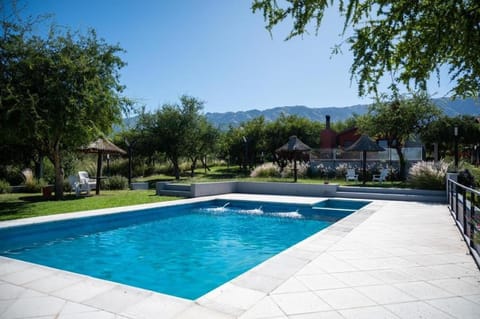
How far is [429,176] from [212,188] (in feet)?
29.0

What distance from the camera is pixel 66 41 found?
11.2 meters

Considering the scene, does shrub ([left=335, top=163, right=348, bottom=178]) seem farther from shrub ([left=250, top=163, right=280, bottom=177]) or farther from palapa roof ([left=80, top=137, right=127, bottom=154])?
palapa roof ([left=80, top=137, right=127, bottom=154])

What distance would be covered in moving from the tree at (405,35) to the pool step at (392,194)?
806 cm

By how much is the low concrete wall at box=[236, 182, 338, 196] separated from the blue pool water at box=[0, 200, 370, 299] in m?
2.20

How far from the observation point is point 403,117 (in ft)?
57.5

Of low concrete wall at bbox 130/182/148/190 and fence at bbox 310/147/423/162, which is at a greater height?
fence at bbox 310/147/423/162

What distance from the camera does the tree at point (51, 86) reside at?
391 inches

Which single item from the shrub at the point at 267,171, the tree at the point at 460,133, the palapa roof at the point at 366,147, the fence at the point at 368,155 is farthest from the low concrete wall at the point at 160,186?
the tree at the point at 460,133

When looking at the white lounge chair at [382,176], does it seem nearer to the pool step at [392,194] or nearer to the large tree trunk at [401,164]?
the large tree trunk at [401,164]

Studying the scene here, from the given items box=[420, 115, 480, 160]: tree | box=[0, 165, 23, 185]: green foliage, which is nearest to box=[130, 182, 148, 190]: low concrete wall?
box=[0, 165, 23, 185]: green foliage

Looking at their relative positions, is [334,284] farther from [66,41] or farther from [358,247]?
[66,41]

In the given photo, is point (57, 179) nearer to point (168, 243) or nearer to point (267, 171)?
point (168, 243)

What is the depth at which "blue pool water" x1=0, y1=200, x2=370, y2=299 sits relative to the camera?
548 cm

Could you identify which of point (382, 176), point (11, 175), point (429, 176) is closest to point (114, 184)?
point (11, 175)
